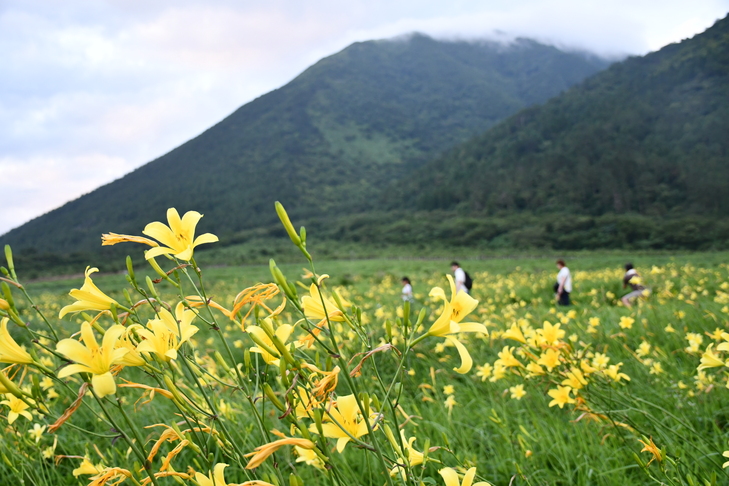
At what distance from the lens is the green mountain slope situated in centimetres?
3725

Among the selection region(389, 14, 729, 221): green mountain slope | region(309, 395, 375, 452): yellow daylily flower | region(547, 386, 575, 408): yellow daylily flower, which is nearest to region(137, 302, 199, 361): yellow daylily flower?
region(309, 395, 375, 452): yellow daylily flower

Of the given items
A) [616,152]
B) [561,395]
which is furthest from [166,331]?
[616,152]

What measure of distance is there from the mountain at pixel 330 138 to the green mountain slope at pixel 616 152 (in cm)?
2042

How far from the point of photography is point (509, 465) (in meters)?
1.88

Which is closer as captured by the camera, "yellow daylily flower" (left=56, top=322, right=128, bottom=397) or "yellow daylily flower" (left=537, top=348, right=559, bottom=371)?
"yellow daylily flower" (left=56, top=322, right=128, bottom=397)

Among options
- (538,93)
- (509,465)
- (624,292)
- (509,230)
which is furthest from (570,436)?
(538,93)

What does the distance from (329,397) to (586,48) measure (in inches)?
6889

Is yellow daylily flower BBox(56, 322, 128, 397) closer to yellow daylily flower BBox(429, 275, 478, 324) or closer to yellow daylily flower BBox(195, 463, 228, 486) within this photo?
yellow daylily flower BBox(195, 463, 228, 486)

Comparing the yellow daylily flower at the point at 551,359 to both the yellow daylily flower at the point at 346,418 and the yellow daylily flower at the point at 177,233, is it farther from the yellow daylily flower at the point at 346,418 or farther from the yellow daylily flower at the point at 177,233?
the yellow daylily flower at the point at 177,233

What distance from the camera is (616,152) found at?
142ft

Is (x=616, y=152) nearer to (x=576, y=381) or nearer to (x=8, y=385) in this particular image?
(x=576, y=381)

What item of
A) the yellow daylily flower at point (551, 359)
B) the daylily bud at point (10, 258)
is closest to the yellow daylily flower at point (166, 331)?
the daylily bud at point (10, 258)

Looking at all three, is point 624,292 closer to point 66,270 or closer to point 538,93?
point 66,270

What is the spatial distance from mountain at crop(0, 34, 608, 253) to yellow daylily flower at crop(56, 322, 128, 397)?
199ft
